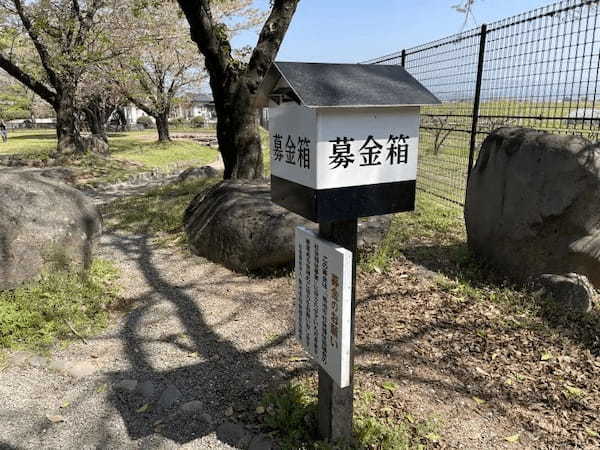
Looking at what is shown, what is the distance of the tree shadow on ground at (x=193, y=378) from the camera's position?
303cm

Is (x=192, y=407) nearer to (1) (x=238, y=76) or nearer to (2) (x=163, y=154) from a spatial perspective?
(1) (x=238, y=76)

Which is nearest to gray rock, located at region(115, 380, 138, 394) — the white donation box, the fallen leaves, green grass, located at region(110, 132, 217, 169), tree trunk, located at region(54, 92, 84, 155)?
the fallen leaves

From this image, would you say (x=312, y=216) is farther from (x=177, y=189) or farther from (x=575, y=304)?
(x=177, y=189)

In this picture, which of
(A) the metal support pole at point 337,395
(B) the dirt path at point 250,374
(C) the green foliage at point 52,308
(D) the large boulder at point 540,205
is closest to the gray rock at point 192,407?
(B) the dirt path at point 250,374

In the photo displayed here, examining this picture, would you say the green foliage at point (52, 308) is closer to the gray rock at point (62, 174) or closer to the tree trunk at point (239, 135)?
the tree trunk at point (239, 135)

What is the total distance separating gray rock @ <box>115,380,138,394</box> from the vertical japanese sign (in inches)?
56.6

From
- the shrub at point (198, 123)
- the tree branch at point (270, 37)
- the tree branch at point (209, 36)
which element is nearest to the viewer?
the tree branch at point (209, 36)

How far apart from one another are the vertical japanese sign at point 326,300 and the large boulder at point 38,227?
329cm

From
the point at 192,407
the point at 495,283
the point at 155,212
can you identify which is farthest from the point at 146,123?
the point at 192,407

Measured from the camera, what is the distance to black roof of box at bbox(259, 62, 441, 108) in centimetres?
220

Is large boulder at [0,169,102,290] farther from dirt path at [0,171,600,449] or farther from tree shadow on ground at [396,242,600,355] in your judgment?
tree shadow on ground at [396,242,600,355]

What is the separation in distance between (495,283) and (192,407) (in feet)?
10.9

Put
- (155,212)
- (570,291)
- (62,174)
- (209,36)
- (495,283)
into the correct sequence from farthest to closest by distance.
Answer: (62,174) < (155,212) < (209,36) < (495,283) < (570,291)

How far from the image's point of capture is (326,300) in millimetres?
2555
